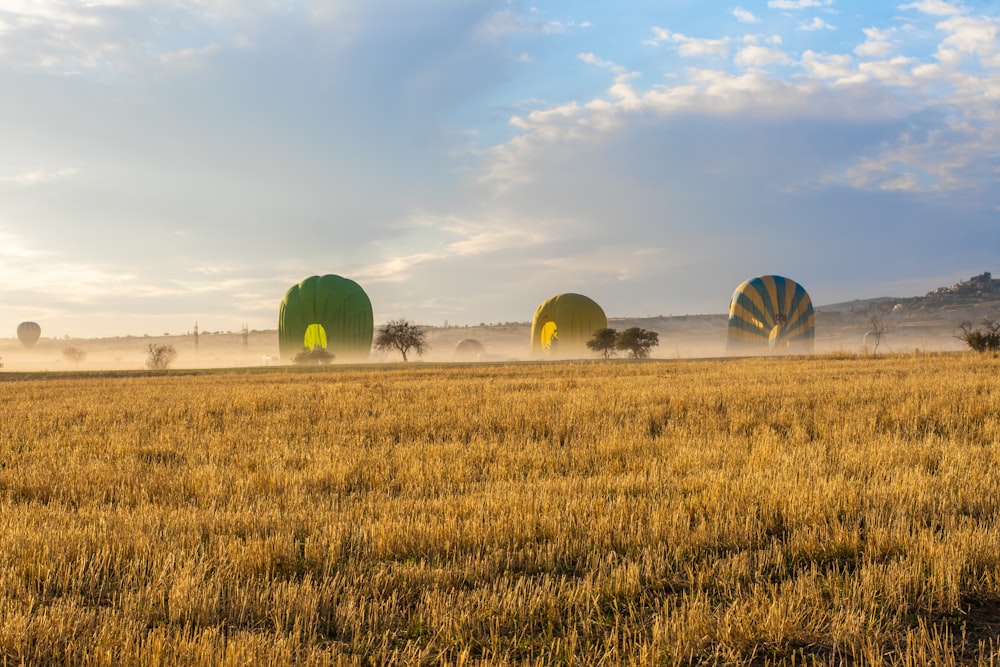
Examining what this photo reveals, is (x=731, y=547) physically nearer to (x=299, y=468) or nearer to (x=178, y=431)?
(x=299, y=468)

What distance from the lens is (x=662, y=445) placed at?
1034cm

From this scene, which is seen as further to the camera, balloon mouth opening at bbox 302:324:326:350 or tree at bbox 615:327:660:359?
tree at bbox 615:327:660:359

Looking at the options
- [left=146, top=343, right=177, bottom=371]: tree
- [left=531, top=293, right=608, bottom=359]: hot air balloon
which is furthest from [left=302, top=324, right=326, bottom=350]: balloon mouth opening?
[left=146, top=343, right=177, bottom=371]: tree

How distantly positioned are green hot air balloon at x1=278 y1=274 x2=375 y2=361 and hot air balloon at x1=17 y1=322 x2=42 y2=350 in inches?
4133

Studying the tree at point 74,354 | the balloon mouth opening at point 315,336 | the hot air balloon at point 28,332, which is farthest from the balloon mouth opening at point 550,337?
the hot air balloon at point 28,332

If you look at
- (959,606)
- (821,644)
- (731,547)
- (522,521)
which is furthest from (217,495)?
(959,606)

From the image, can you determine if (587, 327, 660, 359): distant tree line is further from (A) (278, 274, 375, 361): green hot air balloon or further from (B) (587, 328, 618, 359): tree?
(A) (278, 274, 375, 361): green hot air balloon

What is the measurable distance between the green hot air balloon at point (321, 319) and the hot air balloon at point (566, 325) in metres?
16.4

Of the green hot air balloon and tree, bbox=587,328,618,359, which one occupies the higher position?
the green hot air balloon

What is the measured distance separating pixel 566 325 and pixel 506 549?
175 ft

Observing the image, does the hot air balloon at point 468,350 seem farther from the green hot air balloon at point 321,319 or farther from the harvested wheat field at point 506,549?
the harvested wheat field at point 506,549

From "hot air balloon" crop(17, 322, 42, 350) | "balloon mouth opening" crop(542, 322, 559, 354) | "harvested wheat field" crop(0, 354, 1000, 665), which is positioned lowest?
"harvested wheat field" crop(0, 354, 1000, 665)

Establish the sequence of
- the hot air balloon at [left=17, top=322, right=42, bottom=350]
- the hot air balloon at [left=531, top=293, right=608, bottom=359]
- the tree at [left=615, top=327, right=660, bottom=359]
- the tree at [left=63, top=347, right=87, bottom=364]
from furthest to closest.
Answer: the hot air balloon at [left=17, top=322, right=42, bottom=350] → the tree at [left=63, top=347, right=87, bottom=364] → the hot air balloon at [left=531, top=293, right=608, bottom=359] → the tree at [left=615, top=327, right=660, bottom=359]

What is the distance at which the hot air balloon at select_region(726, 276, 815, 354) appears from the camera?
50.9m
